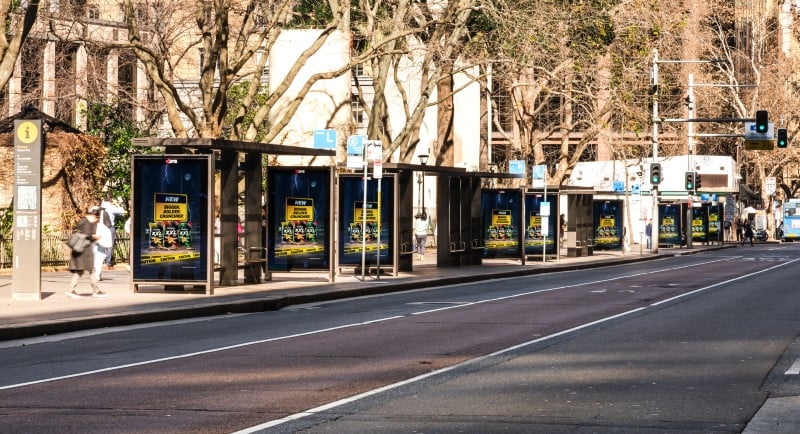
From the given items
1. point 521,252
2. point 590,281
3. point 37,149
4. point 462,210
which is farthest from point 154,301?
point 521,252

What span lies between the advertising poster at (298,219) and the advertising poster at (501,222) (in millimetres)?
13661

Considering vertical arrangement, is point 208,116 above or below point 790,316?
above

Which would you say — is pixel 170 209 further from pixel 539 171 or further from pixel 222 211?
pixel 539 171

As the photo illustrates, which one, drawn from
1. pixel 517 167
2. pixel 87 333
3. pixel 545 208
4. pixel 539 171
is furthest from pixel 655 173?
pixel 87 333

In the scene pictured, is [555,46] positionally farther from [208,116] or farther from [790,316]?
[790,316]

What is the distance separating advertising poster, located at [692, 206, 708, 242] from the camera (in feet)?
262

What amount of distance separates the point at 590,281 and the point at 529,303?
9.98 m

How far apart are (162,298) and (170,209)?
233 centimetres

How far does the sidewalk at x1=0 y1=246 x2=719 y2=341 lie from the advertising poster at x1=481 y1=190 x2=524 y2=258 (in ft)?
20.3

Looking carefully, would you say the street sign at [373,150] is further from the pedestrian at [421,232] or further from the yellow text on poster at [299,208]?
the pedestrian at [421,232]

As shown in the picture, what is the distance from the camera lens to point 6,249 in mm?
34250

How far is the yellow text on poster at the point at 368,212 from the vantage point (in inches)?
1359

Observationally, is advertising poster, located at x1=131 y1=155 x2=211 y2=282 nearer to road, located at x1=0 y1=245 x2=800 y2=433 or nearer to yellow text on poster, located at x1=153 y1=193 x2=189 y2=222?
yellow text on poster, located at x1=153 y1=193 x2=189 y2=222

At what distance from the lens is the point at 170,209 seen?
87.8ft
